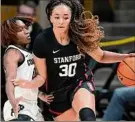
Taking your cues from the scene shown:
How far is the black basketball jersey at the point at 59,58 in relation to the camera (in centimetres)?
462

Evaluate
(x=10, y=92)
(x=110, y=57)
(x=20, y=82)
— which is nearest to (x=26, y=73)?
(x=20, y=82)

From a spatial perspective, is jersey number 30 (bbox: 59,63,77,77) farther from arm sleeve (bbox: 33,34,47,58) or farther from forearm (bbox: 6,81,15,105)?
forearm (bbox: 6,81,15,105)

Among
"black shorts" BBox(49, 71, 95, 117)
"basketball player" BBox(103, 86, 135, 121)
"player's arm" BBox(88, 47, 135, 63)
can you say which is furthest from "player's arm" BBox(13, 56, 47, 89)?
"basketball player" BBox(103, 86, 135, 121)

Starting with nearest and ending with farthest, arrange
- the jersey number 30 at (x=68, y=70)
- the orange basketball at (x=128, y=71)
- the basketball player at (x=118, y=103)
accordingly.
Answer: the jersey number 30 at (x=68, y=70) → the orange basketball at (x=128, y=71) → the basketball player at (x=118, y=103)

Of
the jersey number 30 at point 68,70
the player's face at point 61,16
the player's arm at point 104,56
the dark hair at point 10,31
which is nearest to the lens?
the player's face at point 61,16

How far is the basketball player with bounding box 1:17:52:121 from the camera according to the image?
4703mm

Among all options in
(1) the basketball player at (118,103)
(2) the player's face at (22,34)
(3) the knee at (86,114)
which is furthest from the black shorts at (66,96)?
(1) the basketball player at (118,103)

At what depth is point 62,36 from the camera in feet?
15.2

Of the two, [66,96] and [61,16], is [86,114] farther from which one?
[61,16]

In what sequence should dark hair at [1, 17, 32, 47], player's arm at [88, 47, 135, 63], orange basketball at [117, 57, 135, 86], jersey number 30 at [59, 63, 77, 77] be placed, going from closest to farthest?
jersey number 30 at [59, 63, 77, 77]
player's arm at [88, 47, 135, 63]
dark hair at [1, 17, 32, 47]
orange basketball at [117, 57, 135, 86]

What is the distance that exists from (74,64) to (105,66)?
9.44ft

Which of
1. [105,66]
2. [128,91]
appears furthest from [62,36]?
[105,66]

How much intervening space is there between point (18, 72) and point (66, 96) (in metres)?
0.50

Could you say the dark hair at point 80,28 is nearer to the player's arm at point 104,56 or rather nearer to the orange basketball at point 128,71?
the player's arm at point 104,56
